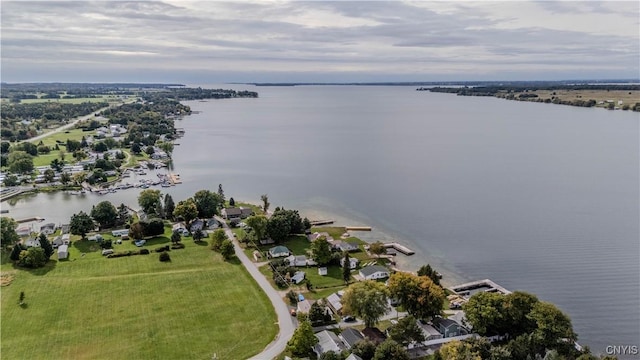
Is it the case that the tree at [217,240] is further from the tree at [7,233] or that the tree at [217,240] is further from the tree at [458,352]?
the tree at [458,352]

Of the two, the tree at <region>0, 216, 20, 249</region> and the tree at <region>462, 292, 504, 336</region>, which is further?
the tree at <region>0, 216, 20, 249</region>

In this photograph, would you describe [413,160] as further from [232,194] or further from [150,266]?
[150,266]

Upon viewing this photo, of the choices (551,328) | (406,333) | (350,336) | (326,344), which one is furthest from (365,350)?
(551,328)

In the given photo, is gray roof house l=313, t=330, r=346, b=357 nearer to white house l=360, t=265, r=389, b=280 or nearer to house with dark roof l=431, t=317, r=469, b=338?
house with dark roof l=431, t=317, r=469, b=338

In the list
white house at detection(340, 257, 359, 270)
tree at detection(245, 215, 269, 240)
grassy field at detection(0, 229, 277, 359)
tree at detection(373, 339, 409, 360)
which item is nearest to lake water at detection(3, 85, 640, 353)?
white house at detection(340, 257, 359, 270)

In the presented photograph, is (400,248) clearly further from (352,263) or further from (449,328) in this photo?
(449,328)
